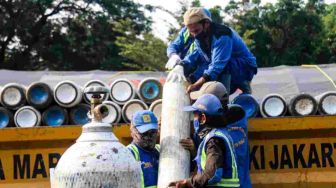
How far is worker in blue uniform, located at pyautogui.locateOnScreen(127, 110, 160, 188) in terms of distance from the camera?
5.50m

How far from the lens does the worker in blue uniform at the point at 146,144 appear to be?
550cm

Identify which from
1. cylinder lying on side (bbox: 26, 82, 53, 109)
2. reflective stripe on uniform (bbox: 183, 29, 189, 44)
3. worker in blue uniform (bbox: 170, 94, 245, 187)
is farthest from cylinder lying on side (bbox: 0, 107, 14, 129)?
worker in blue uniform (bbox: 170, 94, 245, 187)

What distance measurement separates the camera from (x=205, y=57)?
6.11 metres

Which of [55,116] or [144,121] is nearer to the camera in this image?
[144,121]

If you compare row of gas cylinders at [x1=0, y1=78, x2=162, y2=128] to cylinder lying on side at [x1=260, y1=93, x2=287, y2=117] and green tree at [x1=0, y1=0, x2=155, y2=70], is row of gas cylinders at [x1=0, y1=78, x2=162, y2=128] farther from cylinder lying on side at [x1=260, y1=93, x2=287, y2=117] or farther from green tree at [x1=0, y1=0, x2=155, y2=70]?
green tree at [x1=0, y1=0, x2=155, y2=70]

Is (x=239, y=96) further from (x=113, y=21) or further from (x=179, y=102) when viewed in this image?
(x=113, y=21)

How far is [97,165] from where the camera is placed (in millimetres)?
3611

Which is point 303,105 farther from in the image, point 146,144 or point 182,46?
point 146,144

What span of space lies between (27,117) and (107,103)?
1.88 feet

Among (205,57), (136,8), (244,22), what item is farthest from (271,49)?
(205,57)

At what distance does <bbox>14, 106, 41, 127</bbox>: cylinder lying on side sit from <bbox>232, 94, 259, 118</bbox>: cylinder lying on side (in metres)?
1.35

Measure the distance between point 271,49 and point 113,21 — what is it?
6.01 metres

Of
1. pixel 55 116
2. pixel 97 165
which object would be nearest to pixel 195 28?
pixel 55 116

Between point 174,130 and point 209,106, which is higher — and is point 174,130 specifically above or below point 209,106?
below
